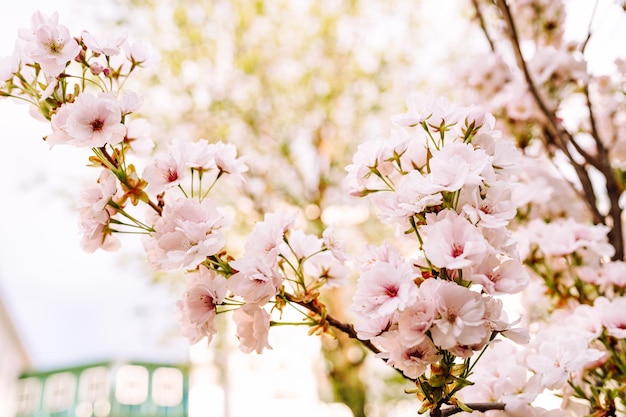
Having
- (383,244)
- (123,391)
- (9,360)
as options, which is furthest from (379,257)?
(9,360)

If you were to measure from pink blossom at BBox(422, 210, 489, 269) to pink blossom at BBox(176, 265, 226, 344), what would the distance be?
203mm

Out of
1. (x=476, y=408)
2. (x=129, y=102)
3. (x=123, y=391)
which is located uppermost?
(x=123, y=391)

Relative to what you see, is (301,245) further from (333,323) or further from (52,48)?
(52,48)

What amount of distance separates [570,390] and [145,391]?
4.93 metres

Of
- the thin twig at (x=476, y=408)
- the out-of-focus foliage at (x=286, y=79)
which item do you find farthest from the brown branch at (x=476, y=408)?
the out-of-focus foliage at (x=286, y=79)

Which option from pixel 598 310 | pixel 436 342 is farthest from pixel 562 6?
pixel 436 342

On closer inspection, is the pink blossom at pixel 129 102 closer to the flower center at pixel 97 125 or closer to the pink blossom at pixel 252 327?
the flower center at pixel 97 125

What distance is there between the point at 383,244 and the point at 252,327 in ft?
0.52

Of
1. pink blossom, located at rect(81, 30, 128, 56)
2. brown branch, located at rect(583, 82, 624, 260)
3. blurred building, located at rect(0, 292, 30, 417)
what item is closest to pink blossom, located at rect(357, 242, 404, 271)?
pink blossom, located at rect(81, 30, 128, 56)

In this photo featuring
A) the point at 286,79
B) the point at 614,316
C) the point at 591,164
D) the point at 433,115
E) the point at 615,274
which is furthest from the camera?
the point at 286,79

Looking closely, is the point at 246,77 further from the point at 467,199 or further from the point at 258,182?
the point at 467,199

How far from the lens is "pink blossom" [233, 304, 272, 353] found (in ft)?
1.69

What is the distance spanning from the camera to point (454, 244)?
1.47ft

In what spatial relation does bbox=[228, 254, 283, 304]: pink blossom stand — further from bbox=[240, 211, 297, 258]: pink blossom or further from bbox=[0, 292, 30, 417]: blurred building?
bbox=[0, 292, 30, 417]: blurred building
